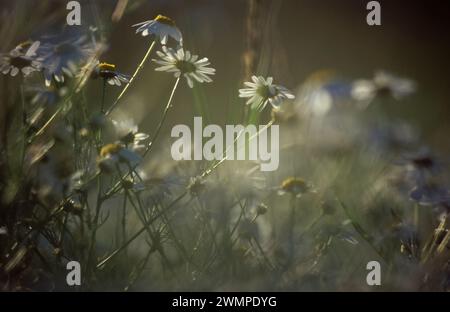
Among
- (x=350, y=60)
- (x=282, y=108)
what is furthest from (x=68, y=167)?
(x=350, y=60)

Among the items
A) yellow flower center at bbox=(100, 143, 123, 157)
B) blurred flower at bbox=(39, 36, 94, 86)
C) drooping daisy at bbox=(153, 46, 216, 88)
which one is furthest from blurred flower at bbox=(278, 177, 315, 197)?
blurred flower at bbox=(39, 36, 94, 86)

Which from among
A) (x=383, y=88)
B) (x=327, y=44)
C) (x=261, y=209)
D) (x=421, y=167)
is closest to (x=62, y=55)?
(x=261, y=209)

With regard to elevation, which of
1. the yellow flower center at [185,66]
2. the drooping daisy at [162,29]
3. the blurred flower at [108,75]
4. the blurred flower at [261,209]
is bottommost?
the blurred flower at [261,209]

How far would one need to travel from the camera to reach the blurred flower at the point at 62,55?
1.49m

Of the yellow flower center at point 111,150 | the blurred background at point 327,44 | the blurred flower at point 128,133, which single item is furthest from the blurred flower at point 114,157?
the blurred background at point 327,44

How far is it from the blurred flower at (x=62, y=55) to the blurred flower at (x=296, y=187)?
1.92 ft

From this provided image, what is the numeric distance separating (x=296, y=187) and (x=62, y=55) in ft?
2.17

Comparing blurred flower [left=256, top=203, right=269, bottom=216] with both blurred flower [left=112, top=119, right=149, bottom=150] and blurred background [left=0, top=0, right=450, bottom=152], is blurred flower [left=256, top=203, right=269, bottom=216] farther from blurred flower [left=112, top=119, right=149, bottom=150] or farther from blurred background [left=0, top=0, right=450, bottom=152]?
blurred background [left=0, top=0, right=450, bottom=152]

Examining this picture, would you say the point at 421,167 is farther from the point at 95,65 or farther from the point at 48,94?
the point at 48,94

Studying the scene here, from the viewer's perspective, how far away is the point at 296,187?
168 cm

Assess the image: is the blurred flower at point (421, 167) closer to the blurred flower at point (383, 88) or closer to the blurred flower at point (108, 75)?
the blurred flower at point (383, 88)

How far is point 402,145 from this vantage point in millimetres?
1460

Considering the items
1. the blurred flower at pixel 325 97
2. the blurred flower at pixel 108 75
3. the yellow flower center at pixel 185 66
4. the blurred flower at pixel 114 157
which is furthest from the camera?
the yellow flower center at pixel 185 66

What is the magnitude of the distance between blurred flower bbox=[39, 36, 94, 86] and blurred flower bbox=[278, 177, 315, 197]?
59 cm
